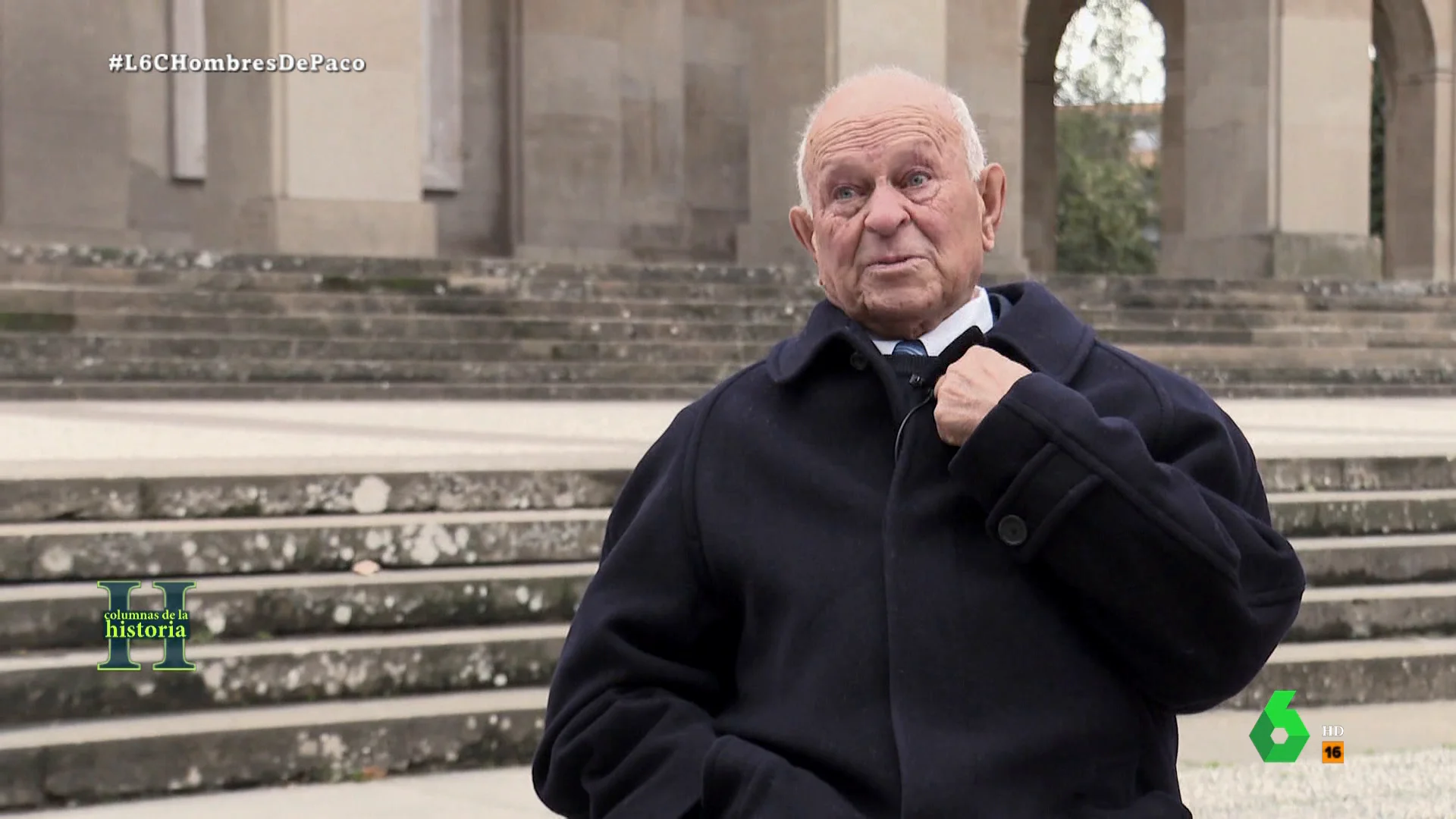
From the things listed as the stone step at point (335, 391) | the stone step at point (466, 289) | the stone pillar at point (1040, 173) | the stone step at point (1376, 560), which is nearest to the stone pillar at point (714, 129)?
the stone pillar at point (1040, 173)

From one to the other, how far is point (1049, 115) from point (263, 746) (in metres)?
22.0

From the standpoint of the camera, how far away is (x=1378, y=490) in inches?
238

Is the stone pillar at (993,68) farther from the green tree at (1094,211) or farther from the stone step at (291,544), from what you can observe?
the green tree at (1094,211)

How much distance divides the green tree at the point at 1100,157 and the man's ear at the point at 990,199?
112 feet

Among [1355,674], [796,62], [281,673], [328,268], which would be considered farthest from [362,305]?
[1355,674]

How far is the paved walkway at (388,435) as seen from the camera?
497 centimetres

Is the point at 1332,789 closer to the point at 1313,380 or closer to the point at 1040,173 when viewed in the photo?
the point at 1313,380

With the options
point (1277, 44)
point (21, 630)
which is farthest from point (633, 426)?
point (1277, 44)

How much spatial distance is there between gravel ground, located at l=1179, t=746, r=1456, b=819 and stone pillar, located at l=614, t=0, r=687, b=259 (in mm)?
15048

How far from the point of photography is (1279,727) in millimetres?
4668

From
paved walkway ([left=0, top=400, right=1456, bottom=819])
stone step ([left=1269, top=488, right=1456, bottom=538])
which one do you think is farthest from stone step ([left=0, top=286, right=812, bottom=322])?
stone step ([left=1269, top=488, right=1456, bottom=538])

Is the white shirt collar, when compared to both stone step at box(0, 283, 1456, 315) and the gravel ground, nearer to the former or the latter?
the gravel ground

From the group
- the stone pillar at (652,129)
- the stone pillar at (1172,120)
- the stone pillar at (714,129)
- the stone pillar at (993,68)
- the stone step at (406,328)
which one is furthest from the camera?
the stone pillar at (1172,120)

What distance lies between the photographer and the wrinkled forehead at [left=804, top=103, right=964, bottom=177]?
6.52ft
